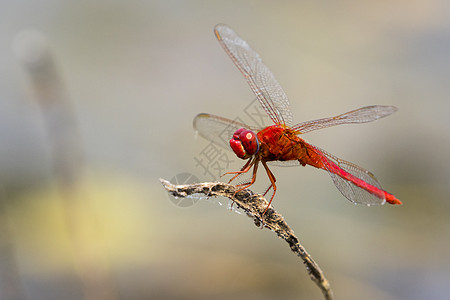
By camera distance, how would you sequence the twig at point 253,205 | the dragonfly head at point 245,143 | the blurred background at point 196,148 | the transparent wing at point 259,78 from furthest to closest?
1. the blurred background at point 196,148
2. the transparent wing at point 259,78
3. the dragonfly head at point 245,143
4. the twig at point 253,205

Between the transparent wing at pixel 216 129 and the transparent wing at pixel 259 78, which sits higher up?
the transparent wing at pixel 259 78

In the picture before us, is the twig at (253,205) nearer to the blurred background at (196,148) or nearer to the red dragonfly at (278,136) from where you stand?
the red dragonfly at (278,136)

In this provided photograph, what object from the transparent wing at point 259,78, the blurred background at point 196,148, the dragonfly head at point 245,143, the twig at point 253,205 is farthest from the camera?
the blurred background at point 196,148

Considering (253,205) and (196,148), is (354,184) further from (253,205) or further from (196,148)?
(196,148)

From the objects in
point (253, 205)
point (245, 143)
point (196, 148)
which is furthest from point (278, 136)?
point (196, 148)

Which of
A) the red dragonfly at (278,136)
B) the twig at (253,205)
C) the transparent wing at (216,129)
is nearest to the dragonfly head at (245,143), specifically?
the red dragonfly at (278,136)

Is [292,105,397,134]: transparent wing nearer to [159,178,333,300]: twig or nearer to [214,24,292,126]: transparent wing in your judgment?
[214,24,292,126]: transparent wing

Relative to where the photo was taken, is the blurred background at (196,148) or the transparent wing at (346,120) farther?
the blurred background at (196,148)
